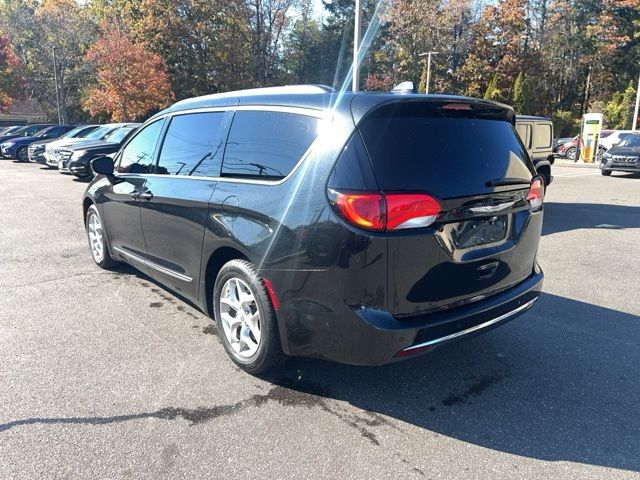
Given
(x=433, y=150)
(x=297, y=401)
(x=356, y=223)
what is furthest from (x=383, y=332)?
(x=433, y=150)

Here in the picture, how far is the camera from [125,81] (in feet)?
97.5

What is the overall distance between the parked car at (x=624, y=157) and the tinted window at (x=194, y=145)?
18.7 meters

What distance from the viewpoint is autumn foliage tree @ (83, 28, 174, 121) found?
29.4 meters

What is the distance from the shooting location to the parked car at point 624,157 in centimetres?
1802

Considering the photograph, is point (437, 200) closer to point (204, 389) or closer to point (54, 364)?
point (204, 389)

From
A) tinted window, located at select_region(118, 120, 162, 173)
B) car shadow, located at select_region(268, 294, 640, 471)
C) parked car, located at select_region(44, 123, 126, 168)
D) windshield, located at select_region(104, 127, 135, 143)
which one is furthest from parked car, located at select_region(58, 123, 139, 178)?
car shadow, located at select_region(268, 294, 640, 471)

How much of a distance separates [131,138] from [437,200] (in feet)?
11.9

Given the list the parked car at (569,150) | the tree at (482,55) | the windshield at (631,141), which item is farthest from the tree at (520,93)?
the windshield at (631,141)

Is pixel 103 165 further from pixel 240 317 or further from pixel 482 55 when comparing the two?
pixel 482 55

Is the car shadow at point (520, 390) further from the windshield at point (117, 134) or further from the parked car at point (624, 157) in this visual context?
the parked car at point (624, 157)

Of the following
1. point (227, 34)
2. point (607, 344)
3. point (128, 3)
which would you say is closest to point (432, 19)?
point (227, 34)

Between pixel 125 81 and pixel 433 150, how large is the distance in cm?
3091

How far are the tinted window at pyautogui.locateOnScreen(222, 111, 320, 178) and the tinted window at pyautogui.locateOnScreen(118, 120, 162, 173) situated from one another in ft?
4.45

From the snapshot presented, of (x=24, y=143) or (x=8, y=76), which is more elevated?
(x=8, y=76)
